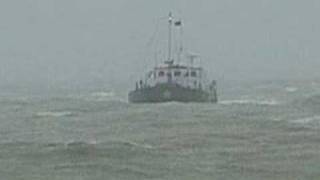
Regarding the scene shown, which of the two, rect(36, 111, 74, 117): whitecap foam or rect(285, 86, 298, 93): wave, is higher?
rect(285, 86, 298, 93): wave

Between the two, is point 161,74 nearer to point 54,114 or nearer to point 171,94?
point 171,94

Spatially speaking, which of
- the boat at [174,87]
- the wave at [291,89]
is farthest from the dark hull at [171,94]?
the wave at [291,89]

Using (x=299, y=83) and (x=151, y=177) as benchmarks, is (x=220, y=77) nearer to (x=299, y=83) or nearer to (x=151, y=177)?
(x=299, y=83)

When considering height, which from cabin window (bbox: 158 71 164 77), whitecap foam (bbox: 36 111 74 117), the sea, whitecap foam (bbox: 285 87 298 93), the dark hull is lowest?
the sea

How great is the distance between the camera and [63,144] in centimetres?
6253

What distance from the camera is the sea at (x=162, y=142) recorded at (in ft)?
172

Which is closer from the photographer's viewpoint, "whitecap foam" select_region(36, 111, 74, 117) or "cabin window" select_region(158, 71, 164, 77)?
"whitecap foam" select_region(36, 111, 74, 117)

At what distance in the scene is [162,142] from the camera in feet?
209

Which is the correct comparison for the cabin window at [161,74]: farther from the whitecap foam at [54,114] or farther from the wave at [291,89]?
the wave at [291,89]

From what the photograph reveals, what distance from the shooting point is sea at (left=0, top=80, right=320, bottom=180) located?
172ft

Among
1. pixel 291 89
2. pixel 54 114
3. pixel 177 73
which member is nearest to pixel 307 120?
pixel 54 114

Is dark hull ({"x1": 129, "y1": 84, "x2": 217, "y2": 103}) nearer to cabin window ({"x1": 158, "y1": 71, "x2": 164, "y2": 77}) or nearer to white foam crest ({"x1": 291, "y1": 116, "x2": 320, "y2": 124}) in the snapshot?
cabin window ({"x1": 158, "y1": 71, "x2": 164, "y2": 77})

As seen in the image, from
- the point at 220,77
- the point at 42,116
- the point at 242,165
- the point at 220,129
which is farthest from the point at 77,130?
the point at 220,77

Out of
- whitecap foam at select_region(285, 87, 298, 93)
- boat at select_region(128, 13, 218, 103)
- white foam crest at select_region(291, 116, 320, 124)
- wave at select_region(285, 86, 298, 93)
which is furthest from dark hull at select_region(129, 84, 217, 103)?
whitecap foam at select_region(285, 87, 298, 93)
